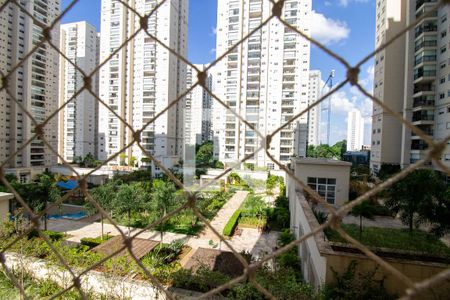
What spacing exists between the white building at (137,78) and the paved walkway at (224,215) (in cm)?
892

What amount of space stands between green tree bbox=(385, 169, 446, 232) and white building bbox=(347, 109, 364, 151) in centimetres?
3670

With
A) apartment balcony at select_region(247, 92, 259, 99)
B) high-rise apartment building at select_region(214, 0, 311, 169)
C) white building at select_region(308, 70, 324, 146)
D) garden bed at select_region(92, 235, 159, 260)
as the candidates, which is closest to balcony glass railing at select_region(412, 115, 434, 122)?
high-rise apartment building at select_region(214, 0, 311, 169)

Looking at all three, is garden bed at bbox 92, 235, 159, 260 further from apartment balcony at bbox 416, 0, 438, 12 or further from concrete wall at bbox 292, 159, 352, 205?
apartment balcony at bbox 416, 0, 438, 12

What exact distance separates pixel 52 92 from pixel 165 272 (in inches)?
666

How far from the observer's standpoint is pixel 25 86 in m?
14.4

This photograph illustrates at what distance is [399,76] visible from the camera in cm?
1195

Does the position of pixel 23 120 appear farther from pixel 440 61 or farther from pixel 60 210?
pixel 440 61

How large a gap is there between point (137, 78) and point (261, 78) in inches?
351

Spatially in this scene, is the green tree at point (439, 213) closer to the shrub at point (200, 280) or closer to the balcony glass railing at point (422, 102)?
the shrub at point (200, 280)

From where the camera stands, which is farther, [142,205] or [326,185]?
[142,205]

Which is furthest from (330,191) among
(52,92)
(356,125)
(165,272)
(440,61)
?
(356,125)

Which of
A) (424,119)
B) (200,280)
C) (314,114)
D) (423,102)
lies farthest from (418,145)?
(314,114)

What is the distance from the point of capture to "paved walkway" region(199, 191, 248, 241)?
22.1 feet

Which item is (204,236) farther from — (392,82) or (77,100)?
(77,100)
